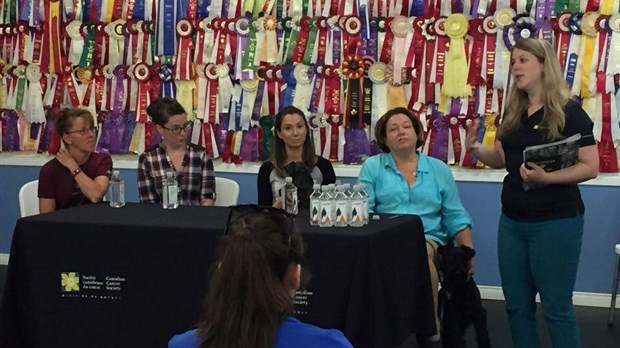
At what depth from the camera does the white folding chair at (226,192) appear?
4.24 metres

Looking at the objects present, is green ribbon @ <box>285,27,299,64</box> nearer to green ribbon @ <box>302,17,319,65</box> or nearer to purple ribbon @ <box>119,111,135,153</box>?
green ribbon @ <box>302,17,319,65</box>

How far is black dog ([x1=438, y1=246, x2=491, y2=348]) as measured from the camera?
11.7 feet

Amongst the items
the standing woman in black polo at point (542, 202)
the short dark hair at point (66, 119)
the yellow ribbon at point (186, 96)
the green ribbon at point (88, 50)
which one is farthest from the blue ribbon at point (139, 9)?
the standing woman in black polo at point (542, 202)

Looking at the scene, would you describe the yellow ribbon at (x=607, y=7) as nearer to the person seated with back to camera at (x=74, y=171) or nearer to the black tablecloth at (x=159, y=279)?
the black tablecloth at (x=159, y=279)

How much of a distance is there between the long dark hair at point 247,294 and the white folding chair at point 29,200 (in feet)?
8.98

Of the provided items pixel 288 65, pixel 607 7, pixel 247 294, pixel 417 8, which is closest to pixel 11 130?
pixel 288 65

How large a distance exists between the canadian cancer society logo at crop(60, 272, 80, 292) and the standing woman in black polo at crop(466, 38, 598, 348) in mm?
1626

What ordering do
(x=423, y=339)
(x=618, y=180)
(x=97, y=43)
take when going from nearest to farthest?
(x=423, y=339), (x=618, y=180), (x=97, y=43)

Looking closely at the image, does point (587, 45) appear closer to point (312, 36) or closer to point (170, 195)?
point (312, 36)

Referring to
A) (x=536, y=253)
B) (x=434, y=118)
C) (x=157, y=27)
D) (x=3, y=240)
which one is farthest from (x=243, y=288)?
(x=3, y=240)

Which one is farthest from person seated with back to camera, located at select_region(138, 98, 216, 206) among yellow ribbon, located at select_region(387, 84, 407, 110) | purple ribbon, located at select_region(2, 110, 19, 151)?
purple ribbon, located at select_region(2, 110, 19, 151)

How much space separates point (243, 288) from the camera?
5.26ft

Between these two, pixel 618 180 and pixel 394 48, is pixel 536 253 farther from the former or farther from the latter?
pixel 394 48

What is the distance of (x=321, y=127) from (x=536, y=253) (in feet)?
6.87
